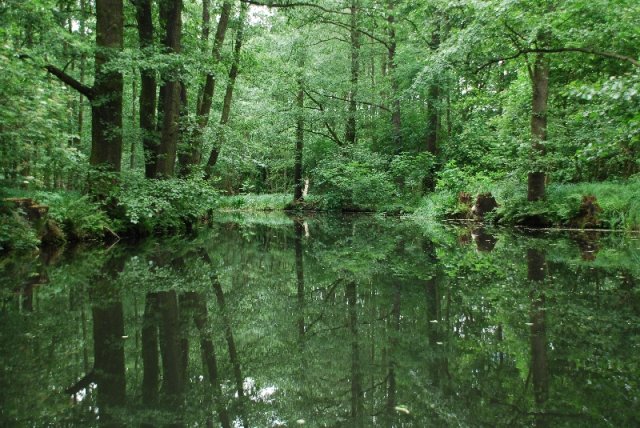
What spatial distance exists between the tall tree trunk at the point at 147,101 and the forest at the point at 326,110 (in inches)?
2.2

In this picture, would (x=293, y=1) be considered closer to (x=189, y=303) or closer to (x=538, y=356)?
(x=189, y=303)

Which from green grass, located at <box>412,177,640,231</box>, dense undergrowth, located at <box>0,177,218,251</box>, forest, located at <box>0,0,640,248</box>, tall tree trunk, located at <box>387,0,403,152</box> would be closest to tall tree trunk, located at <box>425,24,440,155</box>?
forest, located at <box>0,0,640,248</box>

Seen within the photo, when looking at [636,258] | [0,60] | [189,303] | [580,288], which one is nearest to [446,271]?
[580,288]

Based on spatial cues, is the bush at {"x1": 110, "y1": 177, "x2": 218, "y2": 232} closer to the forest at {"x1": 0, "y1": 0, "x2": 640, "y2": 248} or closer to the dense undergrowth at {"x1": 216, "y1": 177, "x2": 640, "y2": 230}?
→ the forest at {"x1": 0, "y1": 0, "x2": 640, "y2": 248}

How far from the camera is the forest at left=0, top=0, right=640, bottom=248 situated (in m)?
8.26

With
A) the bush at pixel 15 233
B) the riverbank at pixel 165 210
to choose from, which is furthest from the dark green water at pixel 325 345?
the riverbank at pixel 165 210

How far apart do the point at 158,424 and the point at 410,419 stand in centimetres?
132

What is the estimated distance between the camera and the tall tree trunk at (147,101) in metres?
12.2

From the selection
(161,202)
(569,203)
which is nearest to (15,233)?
(161,202)

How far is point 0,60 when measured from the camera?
21.4ft

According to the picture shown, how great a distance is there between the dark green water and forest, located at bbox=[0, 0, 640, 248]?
2.85 meters

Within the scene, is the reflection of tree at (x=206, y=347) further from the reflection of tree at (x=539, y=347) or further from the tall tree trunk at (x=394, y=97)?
the tall tree trunk at (x=394, y=97)

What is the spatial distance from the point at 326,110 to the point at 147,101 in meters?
12.3

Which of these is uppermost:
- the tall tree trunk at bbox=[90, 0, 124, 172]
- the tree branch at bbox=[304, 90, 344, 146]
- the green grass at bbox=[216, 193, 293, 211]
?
the tree branch at bbox=[304, 90, 344, 146]
